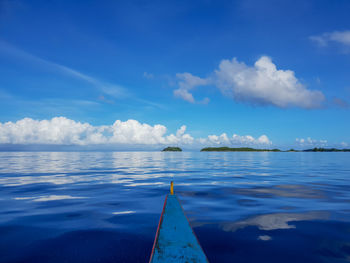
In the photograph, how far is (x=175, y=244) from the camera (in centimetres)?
461

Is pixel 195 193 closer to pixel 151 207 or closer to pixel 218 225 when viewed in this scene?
pixel 151 207

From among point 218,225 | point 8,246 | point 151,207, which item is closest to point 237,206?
point 218,225

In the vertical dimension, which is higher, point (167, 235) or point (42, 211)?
point (167, 235)

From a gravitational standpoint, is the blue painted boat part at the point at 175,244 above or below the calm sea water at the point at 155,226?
above

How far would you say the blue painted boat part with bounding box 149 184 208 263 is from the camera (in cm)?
408

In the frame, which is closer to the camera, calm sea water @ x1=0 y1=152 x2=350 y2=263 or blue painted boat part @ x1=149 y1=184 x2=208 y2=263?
blue painted boat part @ x1=149 y1=184 x2=208 y2=263

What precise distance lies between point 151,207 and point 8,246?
481 cm

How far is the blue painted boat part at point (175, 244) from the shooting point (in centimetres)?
408

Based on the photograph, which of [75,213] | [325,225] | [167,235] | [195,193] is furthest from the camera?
[195,193]

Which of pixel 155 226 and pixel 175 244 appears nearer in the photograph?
pixel 175 244

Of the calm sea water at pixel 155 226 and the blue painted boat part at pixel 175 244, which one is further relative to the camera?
the calm sea water at pixel 155 226

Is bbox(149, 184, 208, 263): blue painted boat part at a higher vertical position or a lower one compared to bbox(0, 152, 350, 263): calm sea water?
higher

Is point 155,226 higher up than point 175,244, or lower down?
lower down

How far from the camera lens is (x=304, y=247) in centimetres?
523
